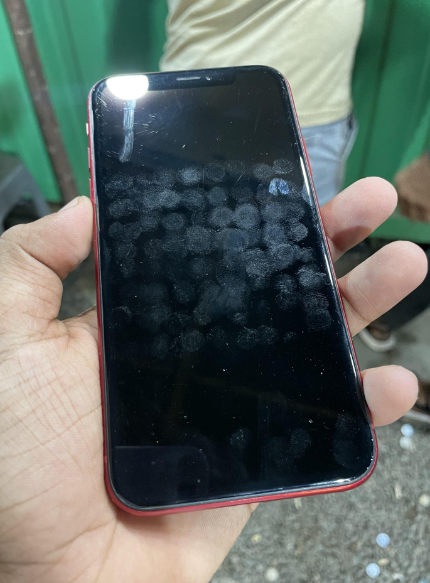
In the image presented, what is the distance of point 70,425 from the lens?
1.25 feet

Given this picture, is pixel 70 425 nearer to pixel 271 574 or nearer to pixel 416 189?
pixel 271 574

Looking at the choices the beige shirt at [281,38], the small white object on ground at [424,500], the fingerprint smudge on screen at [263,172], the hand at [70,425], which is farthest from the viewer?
the small white object on ground at [424,500]

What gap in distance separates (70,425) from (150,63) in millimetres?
617

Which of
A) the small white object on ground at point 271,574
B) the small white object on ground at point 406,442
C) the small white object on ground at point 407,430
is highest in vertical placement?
the small white object on ground at point 407,430

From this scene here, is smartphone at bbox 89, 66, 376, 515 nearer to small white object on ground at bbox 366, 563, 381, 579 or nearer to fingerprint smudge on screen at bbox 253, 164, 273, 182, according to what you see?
fingerprint smudge on screen at bbox 253, 164, 273, 182

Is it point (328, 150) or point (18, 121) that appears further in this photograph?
point (18, 121)

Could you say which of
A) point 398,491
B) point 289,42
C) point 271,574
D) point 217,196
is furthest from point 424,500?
point 289,42

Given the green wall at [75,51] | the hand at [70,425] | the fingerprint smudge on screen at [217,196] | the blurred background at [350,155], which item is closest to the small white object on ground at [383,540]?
the blurred background at [350,155]

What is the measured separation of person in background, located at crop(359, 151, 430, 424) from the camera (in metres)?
→ 0.62

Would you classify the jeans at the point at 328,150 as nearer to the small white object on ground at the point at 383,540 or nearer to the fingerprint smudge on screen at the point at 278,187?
the fingerprint smudge on screen at the point at 278,187

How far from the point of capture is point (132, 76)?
1.52ft

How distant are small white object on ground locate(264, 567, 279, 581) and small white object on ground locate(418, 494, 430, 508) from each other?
0.81 feet

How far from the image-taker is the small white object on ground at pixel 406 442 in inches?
28.2

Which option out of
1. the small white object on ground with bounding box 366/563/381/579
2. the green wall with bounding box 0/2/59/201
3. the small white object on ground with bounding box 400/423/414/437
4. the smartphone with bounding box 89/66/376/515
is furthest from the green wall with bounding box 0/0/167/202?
the small white object on ground with bounding box 366/563/381/579
